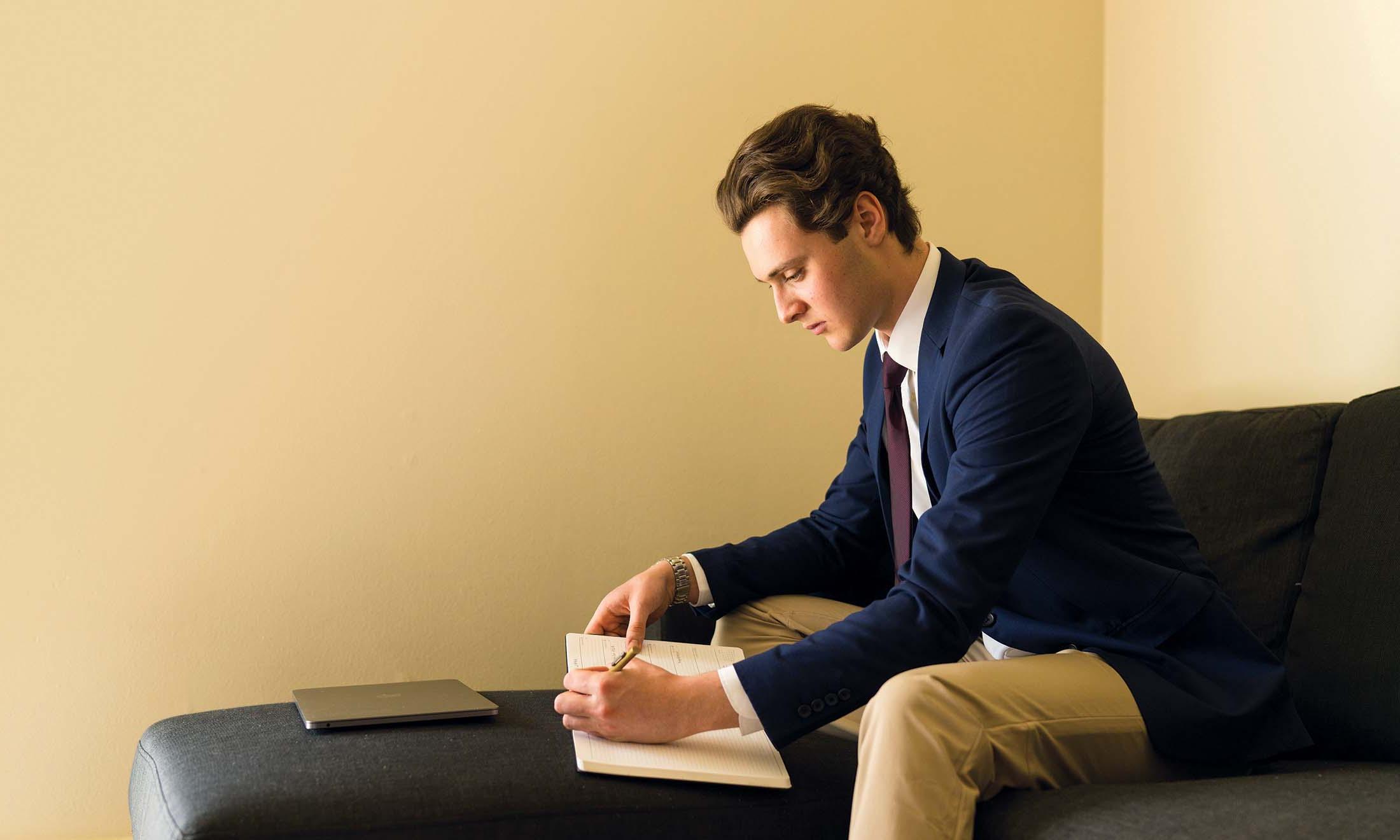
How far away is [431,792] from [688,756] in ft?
1.00

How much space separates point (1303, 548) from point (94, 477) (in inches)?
77.5

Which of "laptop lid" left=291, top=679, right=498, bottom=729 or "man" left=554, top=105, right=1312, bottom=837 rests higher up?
"man" left=554, top=105, right=1312, bottom=837

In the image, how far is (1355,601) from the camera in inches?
61.1

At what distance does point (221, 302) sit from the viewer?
6.66ft

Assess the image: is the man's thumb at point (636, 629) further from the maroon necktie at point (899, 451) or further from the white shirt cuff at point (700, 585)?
the maroon necktie at point (899, 451)

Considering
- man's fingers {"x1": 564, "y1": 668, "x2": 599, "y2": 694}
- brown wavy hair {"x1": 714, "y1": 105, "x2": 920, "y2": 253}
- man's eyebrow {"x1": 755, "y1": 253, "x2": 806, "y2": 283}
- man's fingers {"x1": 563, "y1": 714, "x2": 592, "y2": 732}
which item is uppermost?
brown wavy hair {"x1": 714, "y1": 105, "x2": 920, "y2": 253}

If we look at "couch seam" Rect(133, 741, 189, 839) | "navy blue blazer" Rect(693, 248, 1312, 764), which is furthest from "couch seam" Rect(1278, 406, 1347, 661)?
"couch seam" Rect(133, 741, 189, 839)

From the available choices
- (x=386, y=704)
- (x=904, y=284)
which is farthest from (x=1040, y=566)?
(x=386, y=704)

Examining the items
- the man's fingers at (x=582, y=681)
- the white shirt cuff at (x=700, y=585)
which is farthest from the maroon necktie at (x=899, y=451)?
the man's fingers at (x=582, y=681)

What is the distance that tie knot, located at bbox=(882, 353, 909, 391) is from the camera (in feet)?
Result: 5.47

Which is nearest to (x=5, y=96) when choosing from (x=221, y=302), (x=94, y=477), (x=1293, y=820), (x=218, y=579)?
(x=221, y=302)

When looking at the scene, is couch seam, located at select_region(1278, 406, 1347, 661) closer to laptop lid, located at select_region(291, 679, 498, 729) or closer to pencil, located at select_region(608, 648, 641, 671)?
pencil, located at select_region(608, 648, 641, 671)

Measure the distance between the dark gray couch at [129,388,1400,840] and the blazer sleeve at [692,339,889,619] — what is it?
0.34ft

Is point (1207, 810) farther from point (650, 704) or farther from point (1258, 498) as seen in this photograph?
point (1258, 498)
